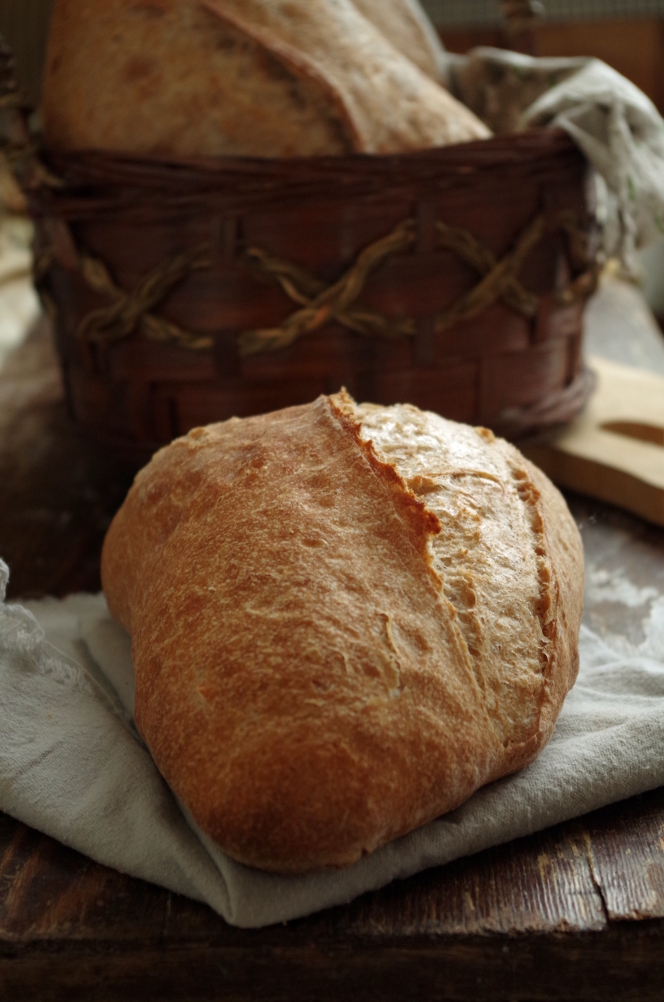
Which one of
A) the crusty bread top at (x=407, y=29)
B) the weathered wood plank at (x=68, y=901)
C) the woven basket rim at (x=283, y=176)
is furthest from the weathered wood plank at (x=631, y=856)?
the crusty bread top at (x=407, y=29)

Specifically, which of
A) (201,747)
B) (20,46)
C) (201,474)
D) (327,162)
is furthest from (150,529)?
(20,46)

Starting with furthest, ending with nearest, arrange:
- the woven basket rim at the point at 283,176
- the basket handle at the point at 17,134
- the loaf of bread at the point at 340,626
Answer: the basket handle at the point at 17,134 < the woven basket rim at the point at 283,176 < the loaf of bread at the point at 340,626

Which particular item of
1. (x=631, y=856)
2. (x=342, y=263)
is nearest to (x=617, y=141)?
(x=342, y=263)

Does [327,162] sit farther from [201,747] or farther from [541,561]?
[201,747]

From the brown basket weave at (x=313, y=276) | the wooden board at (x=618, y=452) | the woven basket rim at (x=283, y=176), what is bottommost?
the wooden board at (x=618, y=452)

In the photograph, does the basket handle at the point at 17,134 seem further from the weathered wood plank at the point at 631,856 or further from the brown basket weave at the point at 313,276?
the weathered wood plank at the point at 631,856

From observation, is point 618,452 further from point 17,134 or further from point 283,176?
point 17,134

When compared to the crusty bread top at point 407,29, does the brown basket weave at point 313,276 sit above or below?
below
